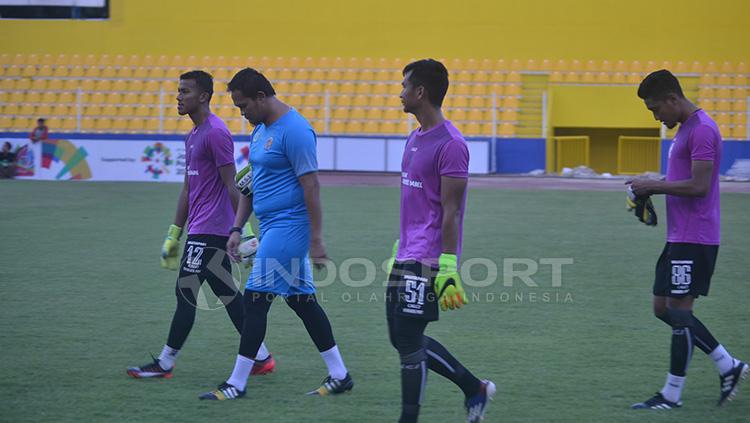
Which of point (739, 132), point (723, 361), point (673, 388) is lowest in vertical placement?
point (673, 388)

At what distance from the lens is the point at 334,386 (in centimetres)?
605

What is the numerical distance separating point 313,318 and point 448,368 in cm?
113

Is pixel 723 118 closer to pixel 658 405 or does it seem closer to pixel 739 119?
pixel 739 119

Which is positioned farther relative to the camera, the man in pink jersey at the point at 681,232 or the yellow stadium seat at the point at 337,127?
the yellow stadium seat at the point at 337,127

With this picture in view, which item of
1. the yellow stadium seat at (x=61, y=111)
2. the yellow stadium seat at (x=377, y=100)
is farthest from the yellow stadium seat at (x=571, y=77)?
the yellow stadium seat at (x=61, y=111)

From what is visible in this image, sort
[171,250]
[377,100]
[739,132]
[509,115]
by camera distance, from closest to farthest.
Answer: [171,250] < [739,132] < [509,115] < [377,100]

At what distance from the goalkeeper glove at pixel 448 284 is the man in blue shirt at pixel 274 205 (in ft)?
3.66

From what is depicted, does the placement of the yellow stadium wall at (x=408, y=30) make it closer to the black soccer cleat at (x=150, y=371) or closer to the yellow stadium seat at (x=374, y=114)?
the yellow stadium seat at (x=374, y=114)

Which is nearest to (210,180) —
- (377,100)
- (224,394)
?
(224,394)

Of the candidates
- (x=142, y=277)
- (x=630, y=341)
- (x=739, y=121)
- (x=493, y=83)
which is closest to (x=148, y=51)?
(x=493, y=83)

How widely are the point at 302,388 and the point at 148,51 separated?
1016 inches

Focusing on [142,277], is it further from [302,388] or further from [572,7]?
[572,7]

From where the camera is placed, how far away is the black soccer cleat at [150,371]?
6.37 m

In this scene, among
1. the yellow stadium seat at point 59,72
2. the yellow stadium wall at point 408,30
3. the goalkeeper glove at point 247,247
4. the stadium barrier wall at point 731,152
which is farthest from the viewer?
the yellow stadium seat at point 59,72
